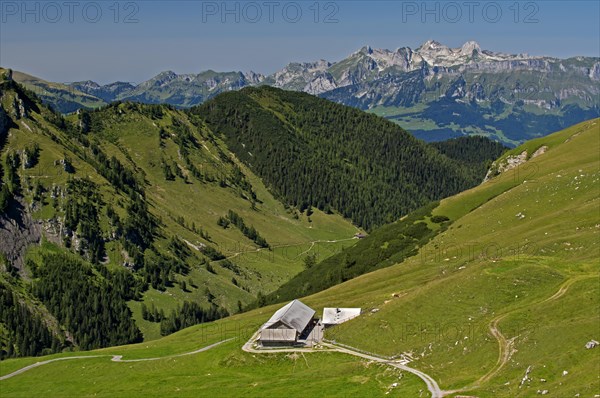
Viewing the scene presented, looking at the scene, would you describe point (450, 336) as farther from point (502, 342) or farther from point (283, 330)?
point (283, 330)

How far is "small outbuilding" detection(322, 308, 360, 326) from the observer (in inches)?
4532

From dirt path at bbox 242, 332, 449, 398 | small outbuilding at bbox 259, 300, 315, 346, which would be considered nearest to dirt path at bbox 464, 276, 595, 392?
dirt path at bbox 242, 332, 449, 398

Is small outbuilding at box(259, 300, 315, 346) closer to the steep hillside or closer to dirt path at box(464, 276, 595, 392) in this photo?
the steep hillside

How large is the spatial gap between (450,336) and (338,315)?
2995 centimetres

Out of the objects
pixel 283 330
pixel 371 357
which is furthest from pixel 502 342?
pixel 283 330

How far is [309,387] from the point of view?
86.4 metres

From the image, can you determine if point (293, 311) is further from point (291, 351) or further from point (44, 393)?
point (44, 393)

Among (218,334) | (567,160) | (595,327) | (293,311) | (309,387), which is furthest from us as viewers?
(567,160)

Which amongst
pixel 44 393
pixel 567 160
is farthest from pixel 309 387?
pixel 567 160

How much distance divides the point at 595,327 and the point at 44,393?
89.9 meters

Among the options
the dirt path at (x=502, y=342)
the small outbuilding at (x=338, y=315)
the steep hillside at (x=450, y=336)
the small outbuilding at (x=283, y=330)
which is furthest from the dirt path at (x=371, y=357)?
the small outbuilding at (x=338, y=315)

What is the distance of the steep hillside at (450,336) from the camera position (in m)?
76.2

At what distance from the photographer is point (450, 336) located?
9119cm

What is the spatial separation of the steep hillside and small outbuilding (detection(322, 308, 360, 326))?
4.06 m
